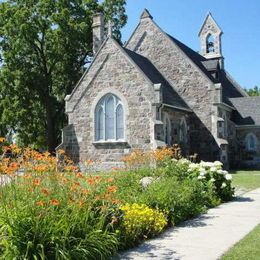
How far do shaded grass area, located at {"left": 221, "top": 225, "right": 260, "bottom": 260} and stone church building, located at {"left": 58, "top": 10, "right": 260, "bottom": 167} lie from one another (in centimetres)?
1520

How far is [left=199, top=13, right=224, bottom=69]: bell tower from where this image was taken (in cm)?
3800

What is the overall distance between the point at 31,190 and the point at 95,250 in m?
1.33

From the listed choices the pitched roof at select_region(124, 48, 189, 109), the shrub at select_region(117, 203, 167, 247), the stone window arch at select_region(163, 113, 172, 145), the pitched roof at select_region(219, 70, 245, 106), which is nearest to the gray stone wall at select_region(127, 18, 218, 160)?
the pitched roof at select_region(124, 48, 189, 109)

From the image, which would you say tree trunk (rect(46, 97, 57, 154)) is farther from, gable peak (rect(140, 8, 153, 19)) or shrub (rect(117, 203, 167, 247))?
shrub (rect(117, 203, 167, 247))

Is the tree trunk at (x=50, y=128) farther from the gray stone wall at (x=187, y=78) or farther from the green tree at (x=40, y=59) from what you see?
the gray stone wall at (x=187, y=78)

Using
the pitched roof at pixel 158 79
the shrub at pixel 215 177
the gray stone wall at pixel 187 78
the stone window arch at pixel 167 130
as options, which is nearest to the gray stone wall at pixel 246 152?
the gray stone wall at pixel 187 78

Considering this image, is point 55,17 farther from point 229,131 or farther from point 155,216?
point 155,216

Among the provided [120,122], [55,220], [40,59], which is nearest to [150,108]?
[120,122]

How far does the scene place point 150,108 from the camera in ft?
77.6

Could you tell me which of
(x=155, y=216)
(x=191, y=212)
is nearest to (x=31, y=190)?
(x=155, y=216)

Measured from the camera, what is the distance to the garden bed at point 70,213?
5832 millimetres

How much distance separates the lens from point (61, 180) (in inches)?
281

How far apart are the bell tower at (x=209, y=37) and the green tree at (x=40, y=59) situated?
366 inches

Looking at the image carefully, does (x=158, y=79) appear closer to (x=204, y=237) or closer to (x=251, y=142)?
(x=251, y=142)
